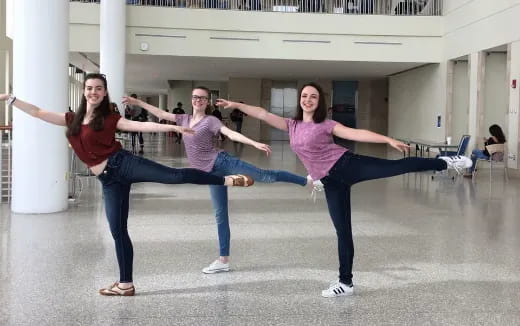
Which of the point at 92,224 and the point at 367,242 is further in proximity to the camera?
the point at 92,224

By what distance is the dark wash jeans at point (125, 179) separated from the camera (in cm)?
450

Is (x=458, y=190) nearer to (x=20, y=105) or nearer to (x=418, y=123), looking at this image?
(x=20, y=105)

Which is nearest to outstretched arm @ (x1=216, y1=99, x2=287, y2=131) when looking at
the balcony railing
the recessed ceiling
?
the balcony railing

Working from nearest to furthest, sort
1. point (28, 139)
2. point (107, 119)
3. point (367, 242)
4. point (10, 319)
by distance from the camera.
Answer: point (10, 319), point (107, 119), point (367, 242), point (28, 139)

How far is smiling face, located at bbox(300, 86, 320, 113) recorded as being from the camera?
4.74 m

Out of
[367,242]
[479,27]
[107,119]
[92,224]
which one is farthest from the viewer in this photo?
[479,27]

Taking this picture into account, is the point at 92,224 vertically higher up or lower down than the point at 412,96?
lower down

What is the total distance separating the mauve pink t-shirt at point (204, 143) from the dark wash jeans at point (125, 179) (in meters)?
0.69

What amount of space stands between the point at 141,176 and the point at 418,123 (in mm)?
23691

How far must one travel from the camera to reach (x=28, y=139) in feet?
28.8

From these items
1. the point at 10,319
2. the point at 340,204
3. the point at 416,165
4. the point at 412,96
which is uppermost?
the point at 412,96

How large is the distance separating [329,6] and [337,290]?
2009 cm

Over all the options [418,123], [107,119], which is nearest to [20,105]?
[107,119]

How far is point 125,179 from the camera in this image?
454 centimetres
